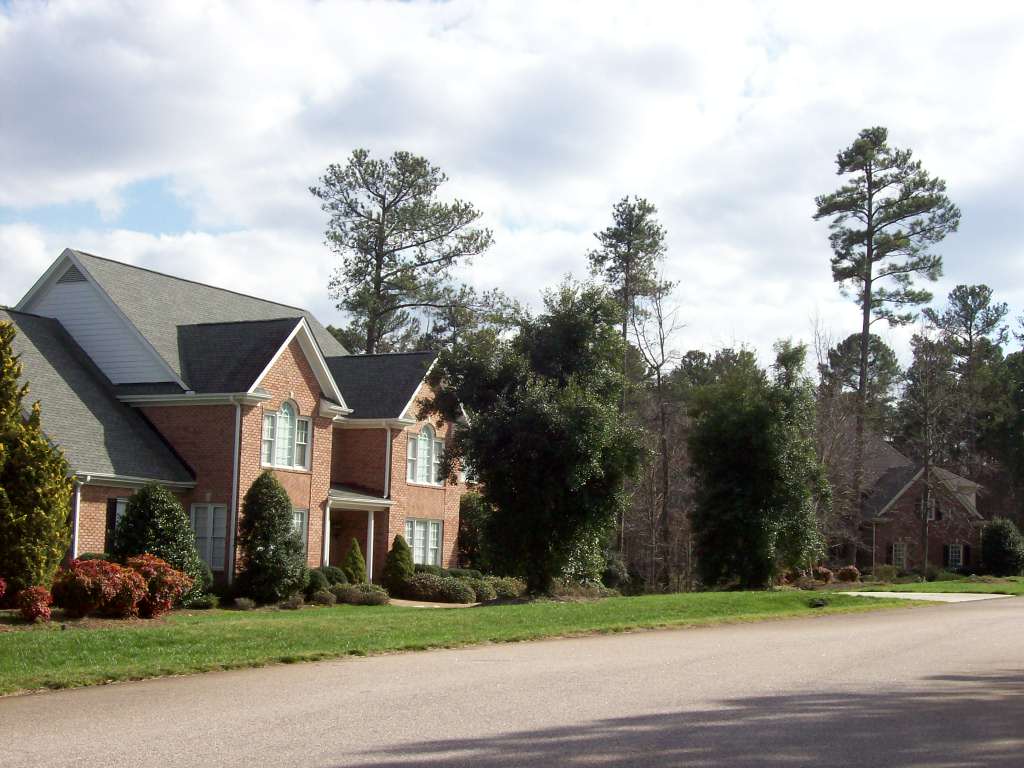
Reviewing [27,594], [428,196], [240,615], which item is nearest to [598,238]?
[428,196]

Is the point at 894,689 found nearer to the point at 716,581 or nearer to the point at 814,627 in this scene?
the point at 814,627

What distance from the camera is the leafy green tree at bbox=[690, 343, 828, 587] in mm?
34062

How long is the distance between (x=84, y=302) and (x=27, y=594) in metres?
14.1

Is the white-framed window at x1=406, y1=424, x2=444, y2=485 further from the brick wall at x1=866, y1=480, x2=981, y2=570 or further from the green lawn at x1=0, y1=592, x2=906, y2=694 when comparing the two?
the brick wall at x1=866, y1=480, x2=981, y2=570

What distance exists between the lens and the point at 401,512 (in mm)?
38562

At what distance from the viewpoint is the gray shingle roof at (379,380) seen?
38125 millimetres

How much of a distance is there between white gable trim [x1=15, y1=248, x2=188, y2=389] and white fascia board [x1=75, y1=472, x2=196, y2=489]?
112 inches

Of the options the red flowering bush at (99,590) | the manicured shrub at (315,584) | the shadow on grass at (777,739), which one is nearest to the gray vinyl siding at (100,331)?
the manicured shrub at (315,584)

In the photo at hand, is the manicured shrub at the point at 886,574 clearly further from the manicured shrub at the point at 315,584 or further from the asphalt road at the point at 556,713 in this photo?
the asphalt road at the point at 556,713

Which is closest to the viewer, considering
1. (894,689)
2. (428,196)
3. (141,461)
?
(894,689)

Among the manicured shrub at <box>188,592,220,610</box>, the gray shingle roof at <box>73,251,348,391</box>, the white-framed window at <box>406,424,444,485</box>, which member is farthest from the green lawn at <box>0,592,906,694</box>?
the white-framed window at <box>406,424,444,485</box>

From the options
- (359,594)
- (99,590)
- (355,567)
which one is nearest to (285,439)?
(355,567)

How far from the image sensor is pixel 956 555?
63906 mm

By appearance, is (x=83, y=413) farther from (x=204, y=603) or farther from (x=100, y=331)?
(x=204, y=603)
